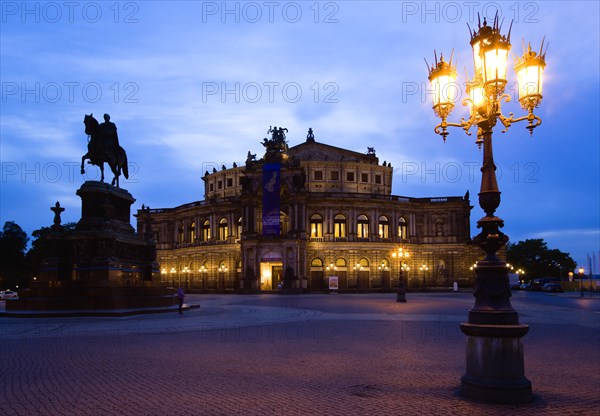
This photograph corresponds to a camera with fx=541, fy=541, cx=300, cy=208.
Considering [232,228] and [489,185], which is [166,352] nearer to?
[489,185]

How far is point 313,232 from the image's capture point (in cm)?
7906

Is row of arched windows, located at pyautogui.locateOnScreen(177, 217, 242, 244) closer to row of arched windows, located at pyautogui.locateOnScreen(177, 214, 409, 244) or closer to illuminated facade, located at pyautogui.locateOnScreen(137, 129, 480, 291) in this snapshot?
row of arched windows, located at pyautogui.locateOnScreen(177, 214, 409, 244)

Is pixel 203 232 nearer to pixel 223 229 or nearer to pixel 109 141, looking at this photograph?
pixel 223 229

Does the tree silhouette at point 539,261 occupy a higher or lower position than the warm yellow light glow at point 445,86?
lower

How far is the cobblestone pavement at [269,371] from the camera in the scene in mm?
8352

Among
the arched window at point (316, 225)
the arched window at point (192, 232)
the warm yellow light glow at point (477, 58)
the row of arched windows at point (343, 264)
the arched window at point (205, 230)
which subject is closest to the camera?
the warm yellow light glow at point (477, 58)

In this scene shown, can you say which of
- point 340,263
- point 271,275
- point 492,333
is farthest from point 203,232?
point 492,333

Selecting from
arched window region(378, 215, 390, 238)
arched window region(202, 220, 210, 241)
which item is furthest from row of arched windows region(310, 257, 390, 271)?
arched window region(202, 220, 210, 241)

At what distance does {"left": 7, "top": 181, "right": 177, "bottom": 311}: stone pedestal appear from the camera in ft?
86.4

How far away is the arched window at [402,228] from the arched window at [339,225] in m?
9.45

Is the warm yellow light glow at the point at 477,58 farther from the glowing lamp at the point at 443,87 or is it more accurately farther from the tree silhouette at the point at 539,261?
the tree silhouette at the point at 539,261

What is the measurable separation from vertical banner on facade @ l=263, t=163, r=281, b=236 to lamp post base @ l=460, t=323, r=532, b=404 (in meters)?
59.2

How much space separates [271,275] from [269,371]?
65.8m

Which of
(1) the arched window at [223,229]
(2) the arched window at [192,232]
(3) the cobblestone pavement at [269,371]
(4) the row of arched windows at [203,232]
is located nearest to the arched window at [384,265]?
(4) the row of arched windows at [203,232]
